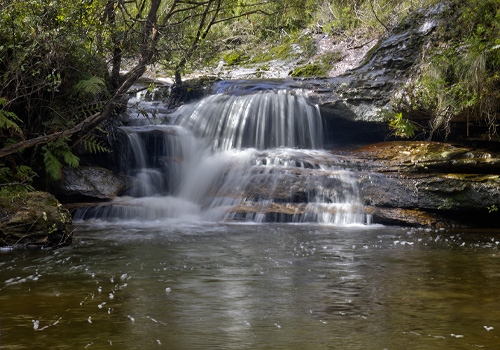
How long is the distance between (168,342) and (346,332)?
1198 mm

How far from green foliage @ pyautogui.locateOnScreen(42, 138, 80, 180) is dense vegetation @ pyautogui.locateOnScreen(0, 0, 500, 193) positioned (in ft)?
0.06

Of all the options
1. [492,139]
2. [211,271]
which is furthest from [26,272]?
[492,139]

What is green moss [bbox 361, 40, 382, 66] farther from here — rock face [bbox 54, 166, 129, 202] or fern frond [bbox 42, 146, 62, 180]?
fern frond [bbox 42, 146, 62, 180]

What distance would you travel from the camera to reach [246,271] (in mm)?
5062

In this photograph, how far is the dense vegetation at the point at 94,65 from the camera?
7.20 metres

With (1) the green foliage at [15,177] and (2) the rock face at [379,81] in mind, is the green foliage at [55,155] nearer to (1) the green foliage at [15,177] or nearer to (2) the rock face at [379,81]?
(1) the green foliage at [15,177]

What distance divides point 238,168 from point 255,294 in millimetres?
6853

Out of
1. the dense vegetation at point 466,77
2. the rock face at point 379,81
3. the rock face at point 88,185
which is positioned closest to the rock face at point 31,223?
the rock face at point 88,185

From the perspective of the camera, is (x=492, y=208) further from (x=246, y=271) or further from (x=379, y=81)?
(x=379, y=81)

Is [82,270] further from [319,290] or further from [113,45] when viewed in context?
[113,45]

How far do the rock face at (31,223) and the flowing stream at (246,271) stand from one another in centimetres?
24

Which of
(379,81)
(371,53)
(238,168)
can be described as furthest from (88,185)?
(371,53)

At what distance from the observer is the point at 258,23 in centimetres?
2252

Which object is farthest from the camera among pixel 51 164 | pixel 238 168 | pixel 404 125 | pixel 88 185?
pixel 238 168
